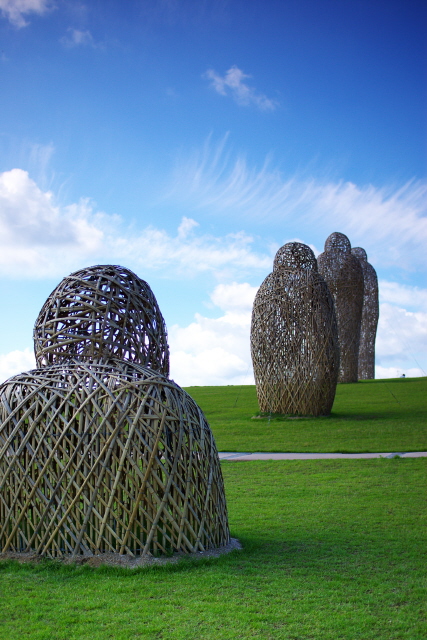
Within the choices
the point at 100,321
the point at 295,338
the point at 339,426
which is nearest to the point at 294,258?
the point at 295,338

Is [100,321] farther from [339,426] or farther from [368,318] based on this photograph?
[368,318]

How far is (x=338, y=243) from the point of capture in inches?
1172

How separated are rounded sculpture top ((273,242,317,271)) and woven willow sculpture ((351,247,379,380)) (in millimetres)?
15542

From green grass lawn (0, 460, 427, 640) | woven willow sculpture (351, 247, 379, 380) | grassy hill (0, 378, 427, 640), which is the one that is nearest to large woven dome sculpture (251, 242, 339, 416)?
grassy hill (0, 378, 427, 640)

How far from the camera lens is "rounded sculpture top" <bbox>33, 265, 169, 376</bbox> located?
6070mm

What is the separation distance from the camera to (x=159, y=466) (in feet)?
16.5

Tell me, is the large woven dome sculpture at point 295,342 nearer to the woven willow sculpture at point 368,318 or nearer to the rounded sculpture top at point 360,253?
the woven willow sculpture at point 368,318

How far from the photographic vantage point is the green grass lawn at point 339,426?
44.3 feet

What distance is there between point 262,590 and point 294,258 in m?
15.3

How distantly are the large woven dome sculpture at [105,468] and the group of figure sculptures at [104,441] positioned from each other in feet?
0.04

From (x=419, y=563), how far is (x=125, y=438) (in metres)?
2.86

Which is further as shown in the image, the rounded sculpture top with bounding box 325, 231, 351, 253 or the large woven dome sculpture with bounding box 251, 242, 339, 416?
the rounded sculpture top with bounding box 325, 231, 351, 253

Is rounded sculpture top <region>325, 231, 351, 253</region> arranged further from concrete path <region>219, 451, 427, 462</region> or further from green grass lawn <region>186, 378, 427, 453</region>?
concrete path <region>219, 451, 427, 462</region>

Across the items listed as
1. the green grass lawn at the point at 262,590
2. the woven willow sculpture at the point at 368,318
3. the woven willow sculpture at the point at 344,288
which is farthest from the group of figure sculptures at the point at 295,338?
the woven willow sculpture at the point at 368,318
